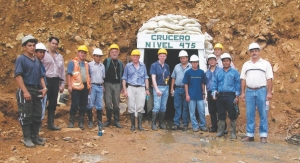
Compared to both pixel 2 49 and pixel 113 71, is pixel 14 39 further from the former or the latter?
pixel 113 71

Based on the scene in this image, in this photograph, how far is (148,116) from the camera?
9.03 meters

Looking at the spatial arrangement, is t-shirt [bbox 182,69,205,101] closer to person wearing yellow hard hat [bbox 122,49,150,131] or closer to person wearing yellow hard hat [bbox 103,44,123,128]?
person wearing yellow hard hat [bbox 122,49,150,131]

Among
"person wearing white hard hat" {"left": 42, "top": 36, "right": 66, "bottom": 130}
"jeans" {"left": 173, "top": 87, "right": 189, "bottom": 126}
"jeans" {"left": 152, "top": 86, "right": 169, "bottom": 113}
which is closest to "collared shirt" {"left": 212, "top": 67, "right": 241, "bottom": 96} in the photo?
"jeans" {"left": 173, "top": 87, "right": 189, "bottom": 126}

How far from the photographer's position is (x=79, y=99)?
6938 mm

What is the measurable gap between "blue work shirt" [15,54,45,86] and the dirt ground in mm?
1048

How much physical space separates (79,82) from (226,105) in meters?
2.97

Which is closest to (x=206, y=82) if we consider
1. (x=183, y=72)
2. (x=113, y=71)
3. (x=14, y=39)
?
(x=183, y=72)

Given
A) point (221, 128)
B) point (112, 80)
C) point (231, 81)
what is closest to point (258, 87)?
point (231, 81)

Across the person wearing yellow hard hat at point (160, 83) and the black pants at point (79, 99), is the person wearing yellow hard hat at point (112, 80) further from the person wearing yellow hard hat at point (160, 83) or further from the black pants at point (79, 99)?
the person wearing yellow hard hat at point (160, 83)

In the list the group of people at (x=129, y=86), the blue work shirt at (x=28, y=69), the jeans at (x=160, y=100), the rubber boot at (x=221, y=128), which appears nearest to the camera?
the blue work shirt at (x=28, y=69)

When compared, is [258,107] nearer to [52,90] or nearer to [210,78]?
[210,78]

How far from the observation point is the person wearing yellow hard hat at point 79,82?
22.2 ft

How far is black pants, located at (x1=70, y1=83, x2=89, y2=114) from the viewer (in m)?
6.82

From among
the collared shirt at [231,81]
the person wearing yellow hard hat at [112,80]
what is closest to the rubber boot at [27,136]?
the person wearing yellow hard hat at [112,80]
